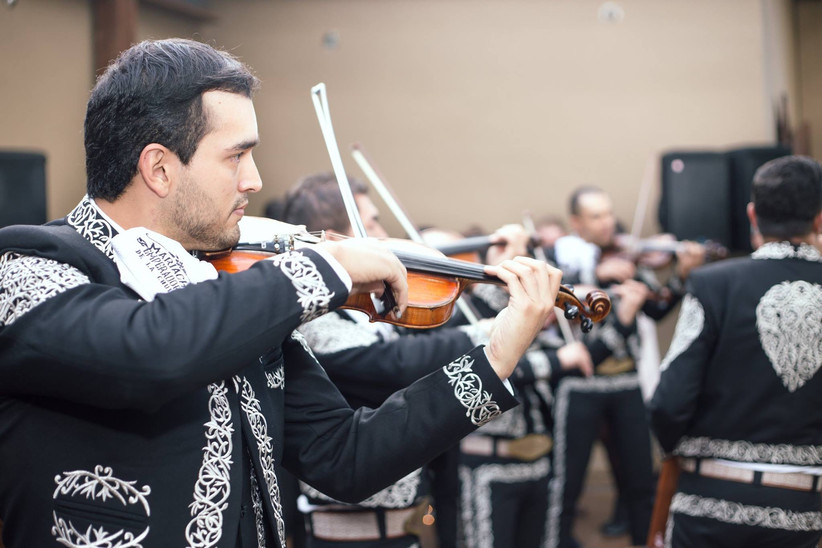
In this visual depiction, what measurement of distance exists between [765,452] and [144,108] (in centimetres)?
174

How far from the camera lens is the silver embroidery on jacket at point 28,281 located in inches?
37.6

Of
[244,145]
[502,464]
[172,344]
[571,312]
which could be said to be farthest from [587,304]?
[502,464]

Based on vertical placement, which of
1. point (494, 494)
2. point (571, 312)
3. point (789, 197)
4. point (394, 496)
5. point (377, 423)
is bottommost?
point (494, 494)

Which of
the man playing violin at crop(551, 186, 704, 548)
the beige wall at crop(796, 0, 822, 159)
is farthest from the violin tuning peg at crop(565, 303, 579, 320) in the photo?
the beige wall at crop(796, 0, 822, 159)

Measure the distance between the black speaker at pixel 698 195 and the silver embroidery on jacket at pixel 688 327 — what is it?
9.31ft

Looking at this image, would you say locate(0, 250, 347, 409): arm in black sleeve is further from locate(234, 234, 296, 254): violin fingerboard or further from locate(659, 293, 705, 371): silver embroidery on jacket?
locate(659, 293, 705, 371): silver embroidery on jacket

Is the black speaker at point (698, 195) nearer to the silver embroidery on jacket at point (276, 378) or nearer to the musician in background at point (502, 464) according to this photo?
the musician in background at point (502, 464)

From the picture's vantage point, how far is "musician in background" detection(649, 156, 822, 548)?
207cm

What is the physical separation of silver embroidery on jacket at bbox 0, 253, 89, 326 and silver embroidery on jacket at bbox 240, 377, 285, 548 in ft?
0.89

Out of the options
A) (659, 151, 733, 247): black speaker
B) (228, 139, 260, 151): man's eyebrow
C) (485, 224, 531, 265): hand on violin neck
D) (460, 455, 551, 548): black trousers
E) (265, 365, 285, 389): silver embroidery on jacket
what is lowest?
(460, 455, 551, 548): black trousers

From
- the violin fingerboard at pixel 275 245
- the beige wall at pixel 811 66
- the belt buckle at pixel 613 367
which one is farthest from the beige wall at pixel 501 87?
the violin fingerboard at pixel 275 245

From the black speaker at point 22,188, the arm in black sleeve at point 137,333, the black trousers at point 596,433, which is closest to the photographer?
the arm in black sleeve at point 137,333

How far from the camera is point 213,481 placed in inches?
42.1

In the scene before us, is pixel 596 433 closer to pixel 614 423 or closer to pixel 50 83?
pixel 614 423
